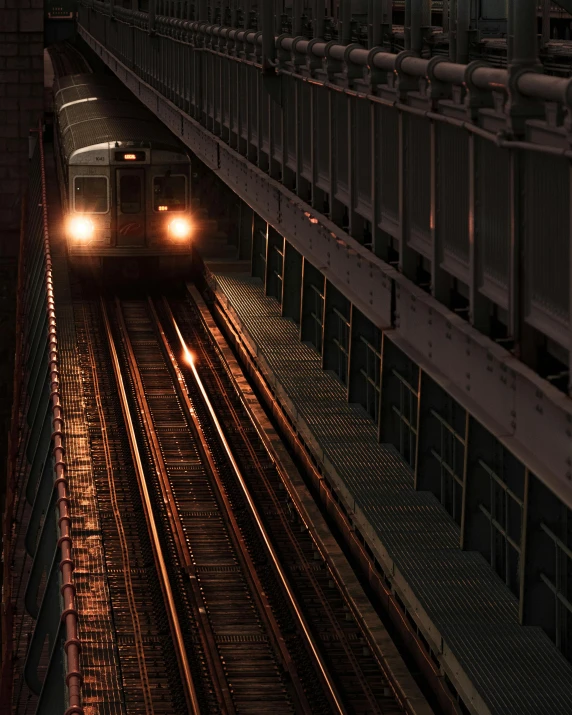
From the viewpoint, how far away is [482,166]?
9102 millimetres

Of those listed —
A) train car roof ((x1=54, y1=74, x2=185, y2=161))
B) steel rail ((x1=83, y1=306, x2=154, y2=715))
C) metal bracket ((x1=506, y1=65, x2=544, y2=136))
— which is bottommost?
steel rail ((x1=83, y1=306, x2=154, y2=715))

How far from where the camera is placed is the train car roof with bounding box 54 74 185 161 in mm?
28688

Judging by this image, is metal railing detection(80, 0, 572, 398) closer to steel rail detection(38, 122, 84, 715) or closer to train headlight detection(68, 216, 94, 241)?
steel rail detection(38, 122, 84, 715)

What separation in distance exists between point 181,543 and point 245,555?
0.88m

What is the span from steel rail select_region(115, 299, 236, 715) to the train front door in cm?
355

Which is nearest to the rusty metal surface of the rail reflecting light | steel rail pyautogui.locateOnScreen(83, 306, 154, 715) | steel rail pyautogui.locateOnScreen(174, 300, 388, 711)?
steel rail pyautogui.locateOnScreen(174, 300, 388, 711)

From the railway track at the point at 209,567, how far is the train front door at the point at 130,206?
495 cm

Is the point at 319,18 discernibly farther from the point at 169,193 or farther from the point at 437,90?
the point at 169,193

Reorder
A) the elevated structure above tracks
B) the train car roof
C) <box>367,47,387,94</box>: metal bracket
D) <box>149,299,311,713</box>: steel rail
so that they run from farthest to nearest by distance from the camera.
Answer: the train car roof < <box>149,299,311,713</box>: steel rail < <box>367,47,387,94</box>: metal bracket < the elevated structure above tracks

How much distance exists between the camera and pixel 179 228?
28719mm

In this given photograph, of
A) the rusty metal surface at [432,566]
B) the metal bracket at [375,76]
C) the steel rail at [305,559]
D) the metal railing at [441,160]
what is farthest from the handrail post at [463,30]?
the steel rail at [305,559]

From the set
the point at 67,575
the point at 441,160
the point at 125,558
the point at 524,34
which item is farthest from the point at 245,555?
the point at 524,34

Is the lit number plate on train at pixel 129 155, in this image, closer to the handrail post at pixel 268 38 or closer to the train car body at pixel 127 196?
the train car body at pixel 127 196

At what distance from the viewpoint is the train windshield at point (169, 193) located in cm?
2856
